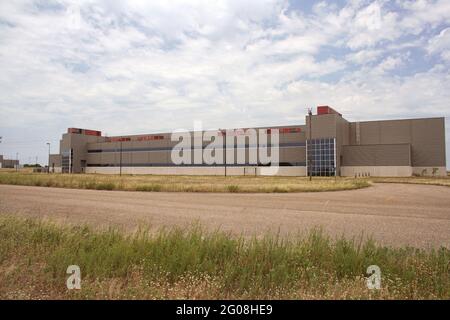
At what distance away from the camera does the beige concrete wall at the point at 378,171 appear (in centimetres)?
6844

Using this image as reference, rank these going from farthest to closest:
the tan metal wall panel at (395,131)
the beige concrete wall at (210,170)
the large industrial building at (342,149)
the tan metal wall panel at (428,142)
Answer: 1. the beige concrete wall at (210,170)
2. the tan metal wall panel at (395,131)
3. the tan metal wall panel at (428,142)
4. the large industrial building at (342,149)

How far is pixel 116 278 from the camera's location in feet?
16.8

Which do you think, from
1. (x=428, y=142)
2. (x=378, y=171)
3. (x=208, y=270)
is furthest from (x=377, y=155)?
(x=208, y=270)

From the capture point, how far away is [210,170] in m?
87.4

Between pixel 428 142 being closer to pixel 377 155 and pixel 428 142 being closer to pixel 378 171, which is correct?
pixel 377 155

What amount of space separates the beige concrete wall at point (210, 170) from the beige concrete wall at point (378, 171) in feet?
31.1

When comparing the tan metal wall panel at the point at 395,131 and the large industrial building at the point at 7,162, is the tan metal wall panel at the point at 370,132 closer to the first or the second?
the tan metal wall panel at the point at 395,131

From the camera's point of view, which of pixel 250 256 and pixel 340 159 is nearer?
→ pixel 250 256

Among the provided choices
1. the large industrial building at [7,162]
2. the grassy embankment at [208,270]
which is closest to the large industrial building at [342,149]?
the grassy embankment at [208,270]

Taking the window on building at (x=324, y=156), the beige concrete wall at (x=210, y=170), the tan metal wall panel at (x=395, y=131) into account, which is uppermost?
the tan metal wall panel at (x=395, y=131)

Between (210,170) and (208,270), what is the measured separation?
269 ft
